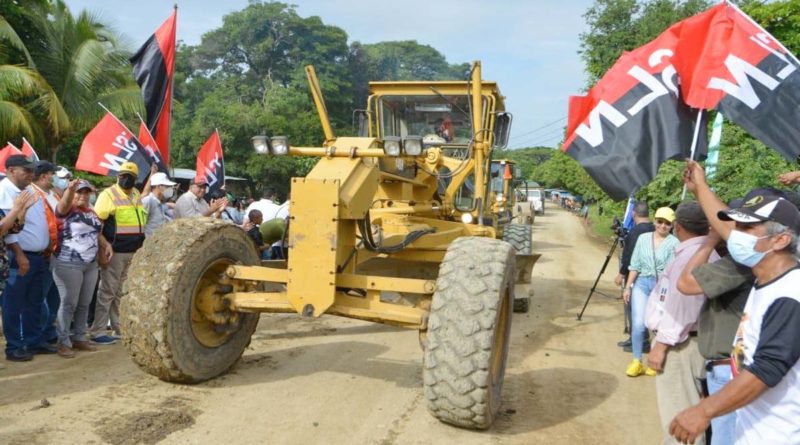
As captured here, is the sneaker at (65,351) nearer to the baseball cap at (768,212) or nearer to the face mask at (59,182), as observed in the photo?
the face mask at (59,182)

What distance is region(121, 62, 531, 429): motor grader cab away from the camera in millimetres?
4488

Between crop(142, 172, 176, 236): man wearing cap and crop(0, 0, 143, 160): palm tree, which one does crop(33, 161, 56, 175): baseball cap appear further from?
crop(0, 0, 143, 160): palm tree

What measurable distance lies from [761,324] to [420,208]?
4.78 m

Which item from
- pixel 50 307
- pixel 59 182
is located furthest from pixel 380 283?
pixel 59 182

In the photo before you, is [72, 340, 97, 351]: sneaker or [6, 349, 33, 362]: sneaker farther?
[72, 340, 97, 351]: sneaker

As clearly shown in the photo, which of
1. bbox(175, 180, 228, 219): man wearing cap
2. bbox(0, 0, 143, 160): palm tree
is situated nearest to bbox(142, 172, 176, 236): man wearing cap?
bbox(175, 180, 228, 219): man wearing cap

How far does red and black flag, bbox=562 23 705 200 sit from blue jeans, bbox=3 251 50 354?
4.82 metres

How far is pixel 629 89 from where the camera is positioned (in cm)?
464

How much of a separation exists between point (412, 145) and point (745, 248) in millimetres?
2770

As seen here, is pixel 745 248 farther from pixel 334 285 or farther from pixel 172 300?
pixel 172 300

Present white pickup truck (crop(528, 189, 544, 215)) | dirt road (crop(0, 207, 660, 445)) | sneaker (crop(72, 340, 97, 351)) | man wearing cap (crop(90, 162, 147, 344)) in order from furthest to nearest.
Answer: white pickup truck (crop(528, 189, 544, 215)) < man wearing cap (crop(90, 162, 147, 344)) < sneaker (crop(72, 340, 97, 351)) < dirt road (crop(0, 207, 660, 445))

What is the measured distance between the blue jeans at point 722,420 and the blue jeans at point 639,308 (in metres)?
2.99

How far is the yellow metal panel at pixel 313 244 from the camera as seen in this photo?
490 centimetres

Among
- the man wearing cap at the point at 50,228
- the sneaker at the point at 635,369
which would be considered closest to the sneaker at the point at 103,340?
the man wearing cap at the point at 50,228
